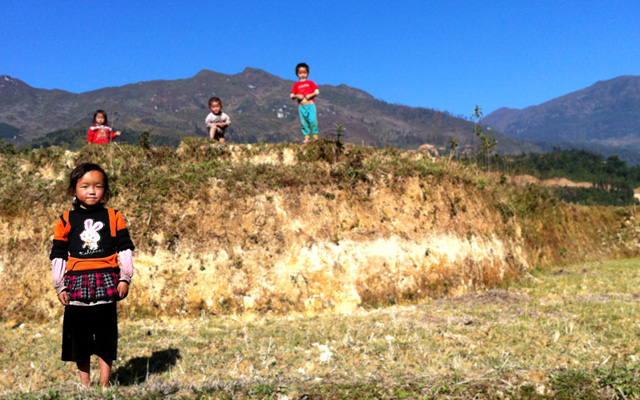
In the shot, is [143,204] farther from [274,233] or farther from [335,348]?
[335,348]

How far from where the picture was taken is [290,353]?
21.0 feet

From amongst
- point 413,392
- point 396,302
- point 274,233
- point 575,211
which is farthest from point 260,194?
point 575,211

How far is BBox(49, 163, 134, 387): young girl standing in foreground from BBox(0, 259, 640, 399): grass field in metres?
0.47

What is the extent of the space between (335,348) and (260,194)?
4.83 meters

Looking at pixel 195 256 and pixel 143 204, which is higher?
pixel 143 204

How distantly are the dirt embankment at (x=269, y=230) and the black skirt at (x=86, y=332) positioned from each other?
4397 mm

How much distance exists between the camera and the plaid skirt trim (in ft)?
14.4

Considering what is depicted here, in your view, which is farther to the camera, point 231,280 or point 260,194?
point 260,194

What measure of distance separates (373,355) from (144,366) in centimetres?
304

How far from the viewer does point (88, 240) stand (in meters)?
4.49

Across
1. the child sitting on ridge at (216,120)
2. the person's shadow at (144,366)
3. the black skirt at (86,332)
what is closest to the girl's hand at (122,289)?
the black skirt at (86,332)

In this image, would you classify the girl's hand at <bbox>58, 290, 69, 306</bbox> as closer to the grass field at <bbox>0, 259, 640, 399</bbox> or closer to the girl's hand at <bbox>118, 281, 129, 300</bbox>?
the girl's hand at <bbox>118, 281, 129, 300</bbox>

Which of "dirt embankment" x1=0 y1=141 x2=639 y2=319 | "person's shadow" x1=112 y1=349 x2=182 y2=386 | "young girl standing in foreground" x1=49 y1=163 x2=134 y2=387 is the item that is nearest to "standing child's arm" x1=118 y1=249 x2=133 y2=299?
"young girl standing in foreground" x1=49 y1=163 x2=134 y2=387

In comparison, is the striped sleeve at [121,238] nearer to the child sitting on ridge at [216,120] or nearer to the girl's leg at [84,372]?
the girl's leg at [84,372]
